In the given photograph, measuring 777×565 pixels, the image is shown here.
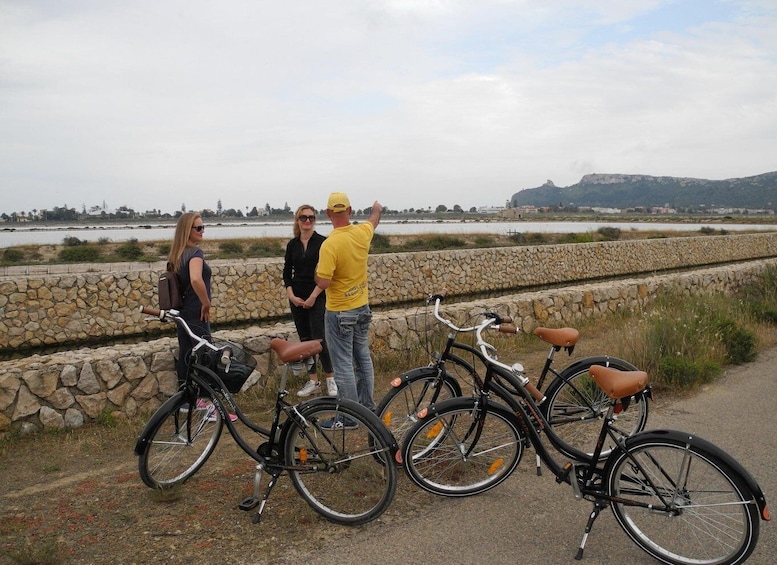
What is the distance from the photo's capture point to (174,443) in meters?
4.06

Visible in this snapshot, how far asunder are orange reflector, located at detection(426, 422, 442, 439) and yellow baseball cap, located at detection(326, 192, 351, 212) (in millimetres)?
1755

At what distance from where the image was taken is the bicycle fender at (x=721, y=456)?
2.86m

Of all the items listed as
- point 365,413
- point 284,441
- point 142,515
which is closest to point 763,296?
point 365,413

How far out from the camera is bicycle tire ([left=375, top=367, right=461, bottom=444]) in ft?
13.8

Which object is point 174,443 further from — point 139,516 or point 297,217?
point 297,217

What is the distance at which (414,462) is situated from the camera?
3807mm

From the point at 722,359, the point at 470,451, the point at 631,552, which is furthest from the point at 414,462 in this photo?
the point at 722,359

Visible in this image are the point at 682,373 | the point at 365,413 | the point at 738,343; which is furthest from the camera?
the point at 738,343

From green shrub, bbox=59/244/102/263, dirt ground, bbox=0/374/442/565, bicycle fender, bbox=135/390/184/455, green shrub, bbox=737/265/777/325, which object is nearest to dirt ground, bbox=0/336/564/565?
dirt ground, bbox=0/374/442/565

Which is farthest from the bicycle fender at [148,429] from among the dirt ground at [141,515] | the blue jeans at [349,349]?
the blue jeans at [349,349]

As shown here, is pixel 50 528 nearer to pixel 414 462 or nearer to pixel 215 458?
pixel 215 458

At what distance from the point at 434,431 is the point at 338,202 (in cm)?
183

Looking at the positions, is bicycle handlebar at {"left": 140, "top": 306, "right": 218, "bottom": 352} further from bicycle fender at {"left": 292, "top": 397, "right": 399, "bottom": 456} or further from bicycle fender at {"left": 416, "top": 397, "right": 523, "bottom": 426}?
bicycle fender at {"left": 416, "top": 397, "right": 523, "bottom": 426}

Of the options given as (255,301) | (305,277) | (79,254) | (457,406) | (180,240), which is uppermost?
(180,240)
